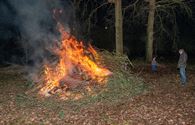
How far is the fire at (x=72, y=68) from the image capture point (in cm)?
1619

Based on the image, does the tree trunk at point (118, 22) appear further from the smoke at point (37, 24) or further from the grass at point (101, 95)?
the grass at point (101, 95)

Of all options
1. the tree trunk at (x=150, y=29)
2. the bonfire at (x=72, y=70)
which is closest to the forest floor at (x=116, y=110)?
the bonfire at (x=72, y=70)

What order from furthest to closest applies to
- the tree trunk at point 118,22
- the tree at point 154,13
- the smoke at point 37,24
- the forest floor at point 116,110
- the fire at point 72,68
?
the tree at point 154,13, the tree trunk at point 118,22, the smoke at point 37,24, the fire at point 72,68, the forest floor at point 116,110

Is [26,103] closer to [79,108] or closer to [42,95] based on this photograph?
[42,95]

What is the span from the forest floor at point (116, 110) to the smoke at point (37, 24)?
15.1 ft

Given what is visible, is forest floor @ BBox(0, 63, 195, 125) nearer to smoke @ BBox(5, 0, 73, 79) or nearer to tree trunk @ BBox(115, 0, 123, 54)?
smoke @ BBox(5, 0, 73, 79)

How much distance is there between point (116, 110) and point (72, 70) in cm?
356

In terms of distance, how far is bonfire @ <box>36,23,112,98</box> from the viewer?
15969 millimetres

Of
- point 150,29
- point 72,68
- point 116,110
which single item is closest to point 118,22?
point 150,29

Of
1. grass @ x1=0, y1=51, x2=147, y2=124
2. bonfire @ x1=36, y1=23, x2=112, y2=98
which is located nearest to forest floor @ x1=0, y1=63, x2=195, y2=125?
grass @ x1=0, y1=51, x2=147, y2=124

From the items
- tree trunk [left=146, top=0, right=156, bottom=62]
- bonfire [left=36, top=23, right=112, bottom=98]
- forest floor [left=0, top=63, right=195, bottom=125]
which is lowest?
forest floor [left=0, top=63, right=195, bottom=125]

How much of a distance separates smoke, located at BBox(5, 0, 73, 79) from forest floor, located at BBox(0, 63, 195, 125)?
15.1 ft

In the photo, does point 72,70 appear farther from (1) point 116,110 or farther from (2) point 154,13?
(2) point 154,13

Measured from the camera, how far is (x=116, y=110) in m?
13.9
